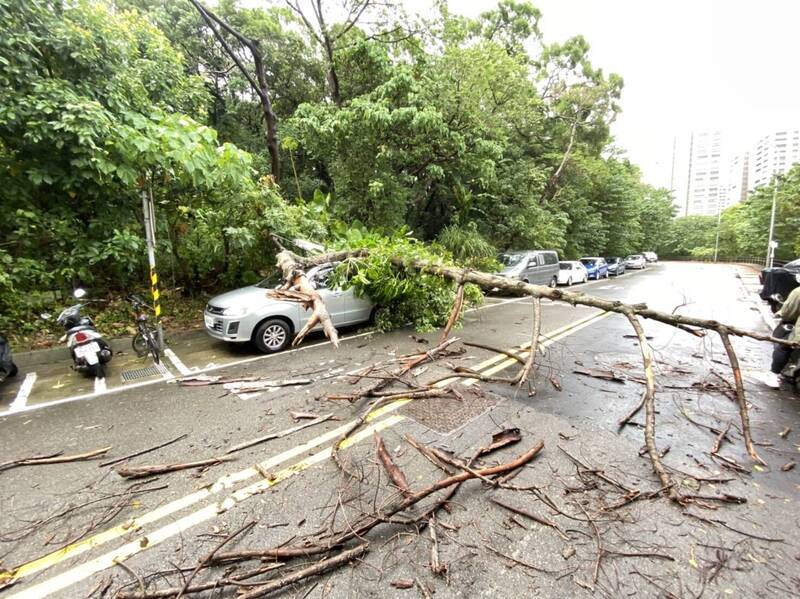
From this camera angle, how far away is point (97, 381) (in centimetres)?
531

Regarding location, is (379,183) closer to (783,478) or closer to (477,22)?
(783,478)

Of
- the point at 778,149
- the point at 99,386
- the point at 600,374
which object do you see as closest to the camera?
the point at 99,386

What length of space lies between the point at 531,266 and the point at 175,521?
46.7ft

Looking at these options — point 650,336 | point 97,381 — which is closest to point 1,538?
point 97,381

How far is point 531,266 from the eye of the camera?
14539 millimetres

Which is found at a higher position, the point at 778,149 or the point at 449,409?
the point at 778,149

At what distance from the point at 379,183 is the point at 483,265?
5.04m

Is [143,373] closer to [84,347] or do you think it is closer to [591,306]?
[84,347]

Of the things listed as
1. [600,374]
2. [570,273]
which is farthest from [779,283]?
[570,273]

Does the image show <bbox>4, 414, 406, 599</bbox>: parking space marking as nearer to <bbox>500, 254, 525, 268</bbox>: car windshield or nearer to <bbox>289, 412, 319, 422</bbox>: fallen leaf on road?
<bbox>289, 412, 319, 422</bbox>: fallen leaf on road

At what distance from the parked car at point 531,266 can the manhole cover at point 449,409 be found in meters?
9.75

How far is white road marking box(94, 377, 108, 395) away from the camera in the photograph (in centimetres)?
494

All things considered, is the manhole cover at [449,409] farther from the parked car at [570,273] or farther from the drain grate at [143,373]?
the parked car at [570,273]

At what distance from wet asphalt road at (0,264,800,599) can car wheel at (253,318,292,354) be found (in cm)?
147
